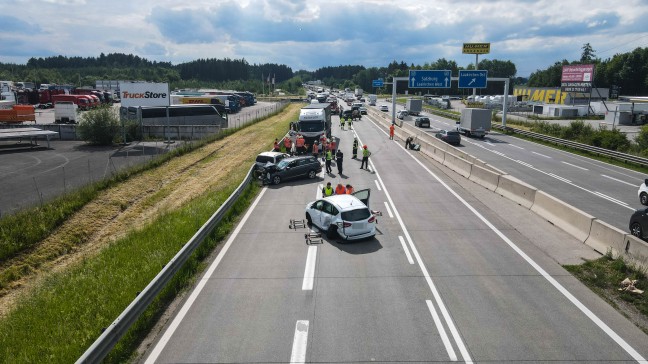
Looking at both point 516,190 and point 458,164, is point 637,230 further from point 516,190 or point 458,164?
point 458,164

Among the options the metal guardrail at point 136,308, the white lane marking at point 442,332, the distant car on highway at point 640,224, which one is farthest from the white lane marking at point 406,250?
the distant car on highway at point 640,224

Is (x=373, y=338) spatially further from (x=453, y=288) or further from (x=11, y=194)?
(x=11, y=194)

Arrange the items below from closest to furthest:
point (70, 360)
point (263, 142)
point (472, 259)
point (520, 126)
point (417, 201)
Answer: point (70, 360) → point (472, 259) → point (417, 201) → point (263, 142) → point (520, 126)

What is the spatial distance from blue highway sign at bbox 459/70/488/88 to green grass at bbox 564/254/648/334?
45707 millimetres

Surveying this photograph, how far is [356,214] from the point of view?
15844 mm

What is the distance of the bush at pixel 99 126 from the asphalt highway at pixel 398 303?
3213cm

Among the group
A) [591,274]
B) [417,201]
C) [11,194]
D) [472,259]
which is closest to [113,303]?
[472,259]

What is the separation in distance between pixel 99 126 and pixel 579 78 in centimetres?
7844

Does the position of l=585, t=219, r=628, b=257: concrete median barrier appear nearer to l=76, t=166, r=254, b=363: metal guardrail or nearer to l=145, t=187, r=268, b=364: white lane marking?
l=145, t=187, r=268, b=364: white lane marking

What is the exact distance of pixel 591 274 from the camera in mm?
12828

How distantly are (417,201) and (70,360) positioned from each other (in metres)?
16.6

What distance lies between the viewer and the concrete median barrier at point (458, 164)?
28080 millimetres

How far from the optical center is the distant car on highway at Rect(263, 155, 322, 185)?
85.5ft

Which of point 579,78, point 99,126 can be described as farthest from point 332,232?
point 579,78
